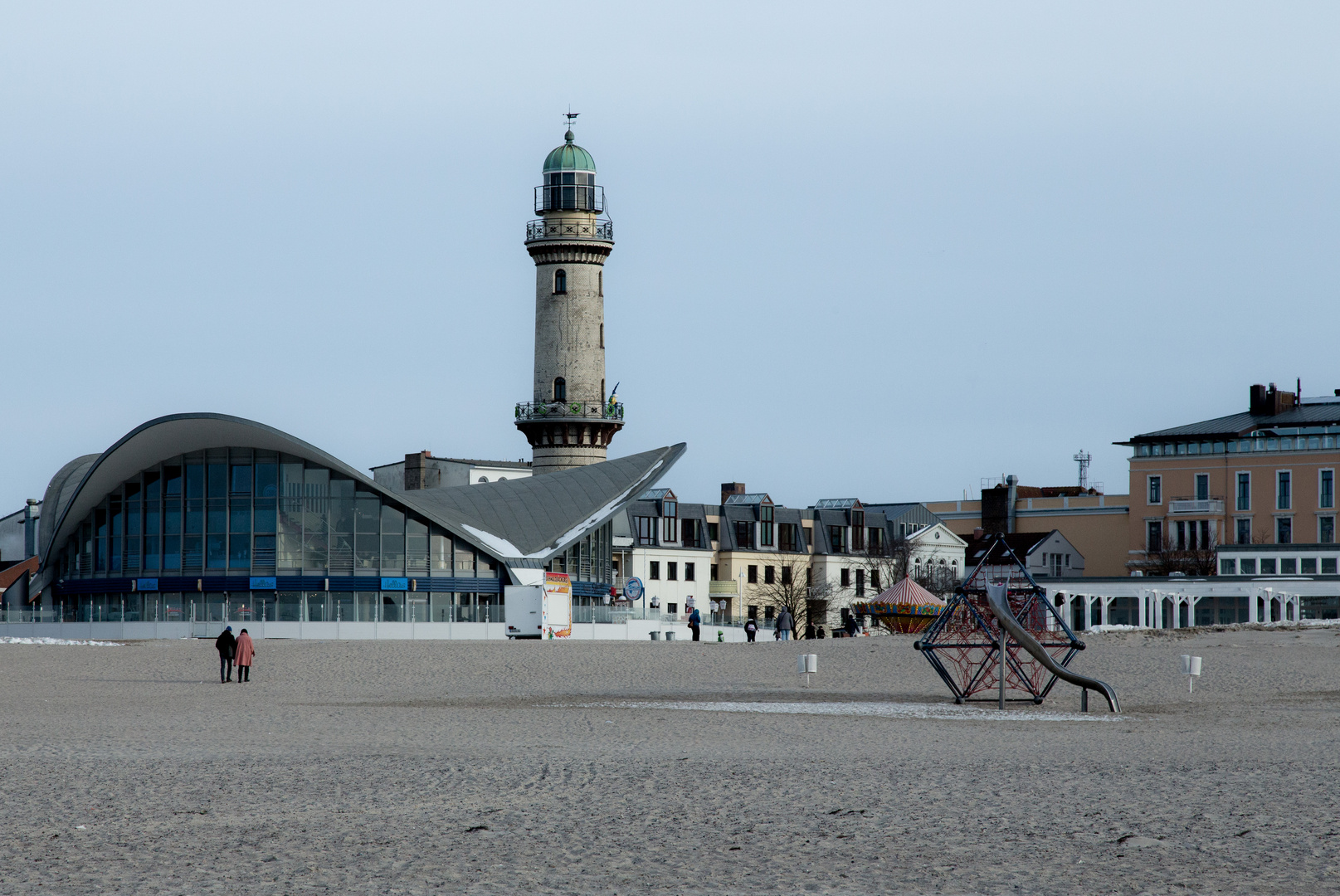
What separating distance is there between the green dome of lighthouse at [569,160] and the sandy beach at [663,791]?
4928 cm

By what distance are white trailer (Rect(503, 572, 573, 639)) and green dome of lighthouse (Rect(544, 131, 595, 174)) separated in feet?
83.8

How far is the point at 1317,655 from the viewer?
124 ft

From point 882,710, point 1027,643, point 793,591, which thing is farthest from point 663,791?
point 793,591

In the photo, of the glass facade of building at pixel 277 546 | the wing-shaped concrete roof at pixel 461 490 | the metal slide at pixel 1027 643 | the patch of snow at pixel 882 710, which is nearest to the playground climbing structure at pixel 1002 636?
the metal slide at pixel 1027 643

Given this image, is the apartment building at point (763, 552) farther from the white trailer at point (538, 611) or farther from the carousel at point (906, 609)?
the carousel at point (906, 609)

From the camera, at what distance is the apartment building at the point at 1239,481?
3211 inches

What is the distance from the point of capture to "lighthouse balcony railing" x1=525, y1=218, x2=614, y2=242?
75438mm

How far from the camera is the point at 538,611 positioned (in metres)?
56.2

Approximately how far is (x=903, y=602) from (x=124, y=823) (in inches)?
1783

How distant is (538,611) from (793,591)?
1207 inches

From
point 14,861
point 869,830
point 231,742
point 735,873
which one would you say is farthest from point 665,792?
point 231,742

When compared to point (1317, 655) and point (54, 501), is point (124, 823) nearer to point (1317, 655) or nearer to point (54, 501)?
point (1317, 655)

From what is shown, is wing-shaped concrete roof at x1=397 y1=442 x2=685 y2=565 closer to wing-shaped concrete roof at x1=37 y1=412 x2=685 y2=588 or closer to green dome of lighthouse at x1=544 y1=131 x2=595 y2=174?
wing-shaped concrete roof at x1=37 y1=412 x2=685 y2=588

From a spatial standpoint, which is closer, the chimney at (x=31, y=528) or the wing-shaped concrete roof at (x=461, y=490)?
the wing-shaped concrete roof at (x=461, y=490)
